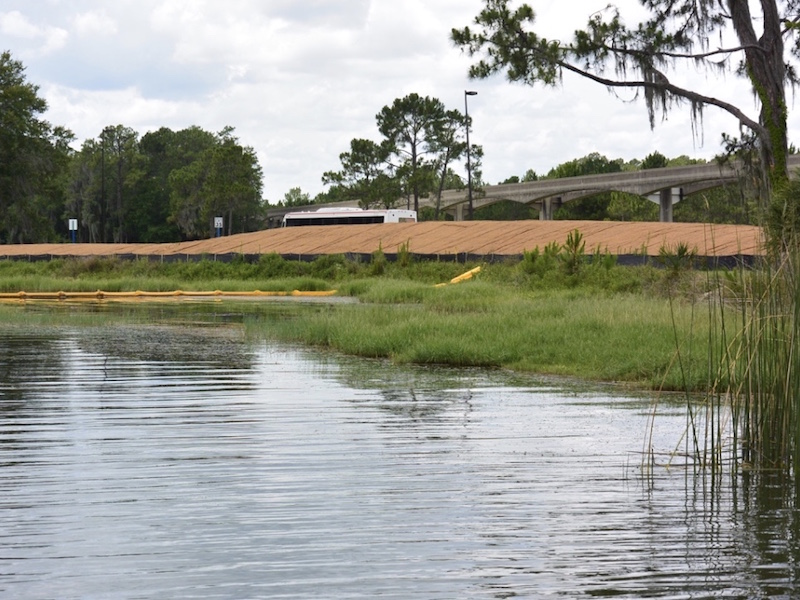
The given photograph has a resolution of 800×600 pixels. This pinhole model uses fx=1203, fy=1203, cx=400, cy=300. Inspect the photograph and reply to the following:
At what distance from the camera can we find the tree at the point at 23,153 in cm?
6744

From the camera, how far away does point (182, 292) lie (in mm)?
40094

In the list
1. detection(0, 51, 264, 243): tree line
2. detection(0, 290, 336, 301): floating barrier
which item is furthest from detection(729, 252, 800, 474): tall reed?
detection(0, 51, 264, 243): tree line

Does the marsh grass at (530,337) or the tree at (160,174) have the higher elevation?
the tree at (160,174)

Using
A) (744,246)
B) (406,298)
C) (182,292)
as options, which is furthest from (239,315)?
(744,246)

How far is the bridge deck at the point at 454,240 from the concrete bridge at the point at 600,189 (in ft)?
55.1

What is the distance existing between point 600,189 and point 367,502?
232 ft

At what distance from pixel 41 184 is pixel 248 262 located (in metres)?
25.7

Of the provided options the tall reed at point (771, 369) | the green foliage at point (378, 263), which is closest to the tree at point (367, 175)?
the green foliage at point (378, 263)

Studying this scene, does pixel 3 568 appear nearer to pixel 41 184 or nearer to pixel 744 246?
pixel 744 246

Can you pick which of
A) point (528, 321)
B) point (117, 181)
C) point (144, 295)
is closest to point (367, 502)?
point (528, 321)

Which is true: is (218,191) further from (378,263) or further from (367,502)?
(367,502)

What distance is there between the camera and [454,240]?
45.9m

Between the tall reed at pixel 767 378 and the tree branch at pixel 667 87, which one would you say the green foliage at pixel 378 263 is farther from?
the tall reed at pixel 767 378

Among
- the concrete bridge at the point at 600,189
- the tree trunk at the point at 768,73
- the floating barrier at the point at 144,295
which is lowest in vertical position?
the floating barrier at the point at 144,295
